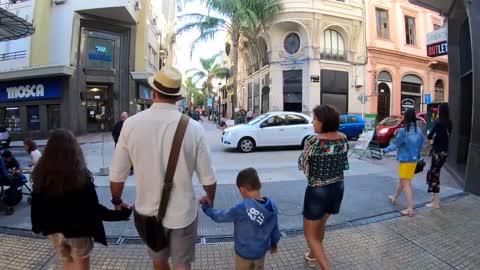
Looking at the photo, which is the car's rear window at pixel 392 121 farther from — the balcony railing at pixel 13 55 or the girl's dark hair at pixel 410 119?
the balcony railing at pixel 13 55

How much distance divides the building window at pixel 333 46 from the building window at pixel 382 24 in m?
3.55

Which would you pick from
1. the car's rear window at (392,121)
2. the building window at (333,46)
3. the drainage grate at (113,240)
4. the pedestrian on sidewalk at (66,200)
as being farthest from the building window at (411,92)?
the pedestrian on sidewalk at (66,200)

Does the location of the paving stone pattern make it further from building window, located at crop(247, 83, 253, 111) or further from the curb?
building window, located at crop(247, 83, 253, 111)

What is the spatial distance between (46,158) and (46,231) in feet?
1.91

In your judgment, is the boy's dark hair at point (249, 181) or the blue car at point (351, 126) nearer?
the boy's dark hair at point (249, 181)

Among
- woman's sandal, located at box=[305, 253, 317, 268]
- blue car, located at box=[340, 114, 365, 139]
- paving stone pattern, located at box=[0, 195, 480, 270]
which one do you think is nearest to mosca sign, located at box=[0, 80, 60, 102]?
blue car, located at box=[340, 114, 365, 139]

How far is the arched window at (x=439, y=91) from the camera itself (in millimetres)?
31312

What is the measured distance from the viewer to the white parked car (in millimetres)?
12961

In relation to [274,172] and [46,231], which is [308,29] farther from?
[46,231]

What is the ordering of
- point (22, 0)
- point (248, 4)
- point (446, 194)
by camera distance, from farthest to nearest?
point (248, 4)
point (22, 0)
point (446, 194)

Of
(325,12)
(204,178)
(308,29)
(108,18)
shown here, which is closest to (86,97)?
(108,18)

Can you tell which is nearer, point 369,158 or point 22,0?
point 369,158

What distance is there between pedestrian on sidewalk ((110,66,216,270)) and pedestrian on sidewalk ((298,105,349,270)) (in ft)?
3.84

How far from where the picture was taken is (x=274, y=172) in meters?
8.74
